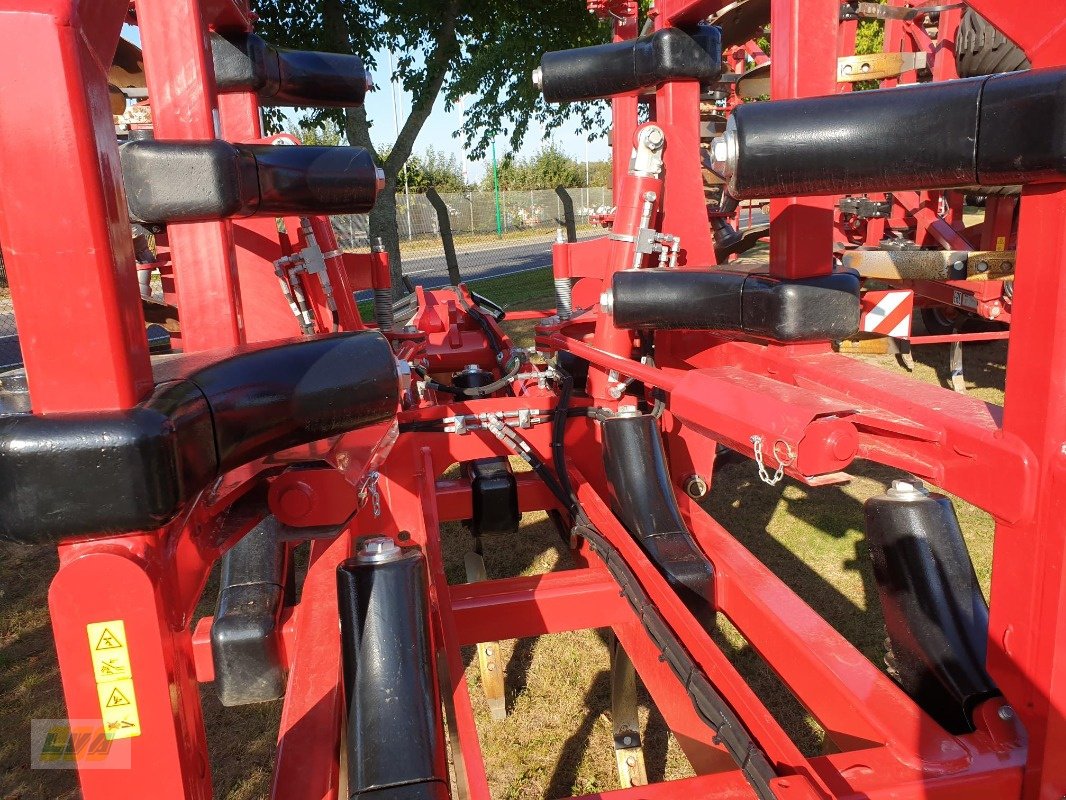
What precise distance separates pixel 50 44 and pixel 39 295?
0.23 meters

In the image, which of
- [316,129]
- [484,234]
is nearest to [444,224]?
[316,129]

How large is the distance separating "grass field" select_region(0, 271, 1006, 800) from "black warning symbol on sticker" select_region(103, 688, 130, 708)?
1.81 meters

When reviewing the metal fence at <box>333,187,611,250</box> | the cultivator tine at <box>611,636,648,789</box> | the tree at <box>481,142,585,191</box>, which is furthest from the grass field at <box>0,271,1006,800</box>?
→ the tree at <box>481,142,585,191</box>

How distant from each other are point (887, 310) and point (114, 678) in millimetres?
3126

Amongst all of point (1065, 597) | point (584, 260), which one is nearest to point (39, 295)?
point (1065, 597)

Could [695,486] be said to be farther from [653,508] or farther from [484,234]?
[484,234]

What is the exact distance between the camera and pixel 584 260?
11.6 ft

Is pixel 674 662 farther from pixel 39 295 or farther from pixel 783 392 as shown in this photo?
pixel 39 295

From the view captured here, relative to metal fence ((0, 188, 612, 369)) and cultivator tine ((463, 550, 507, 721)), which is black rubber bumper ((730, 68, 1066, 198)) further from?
metal fence ((0, 188, 612, 369))

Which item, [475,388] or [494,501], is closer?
[494,501]

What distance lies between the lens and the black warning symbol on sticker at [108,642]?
2.79 feet

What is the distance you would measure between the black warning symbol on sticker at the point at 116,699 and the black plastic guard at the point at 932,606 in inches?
52.8

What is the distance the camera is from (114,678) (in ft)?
2.84

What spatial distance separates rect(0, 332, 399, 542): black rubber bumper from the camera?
0.77m
